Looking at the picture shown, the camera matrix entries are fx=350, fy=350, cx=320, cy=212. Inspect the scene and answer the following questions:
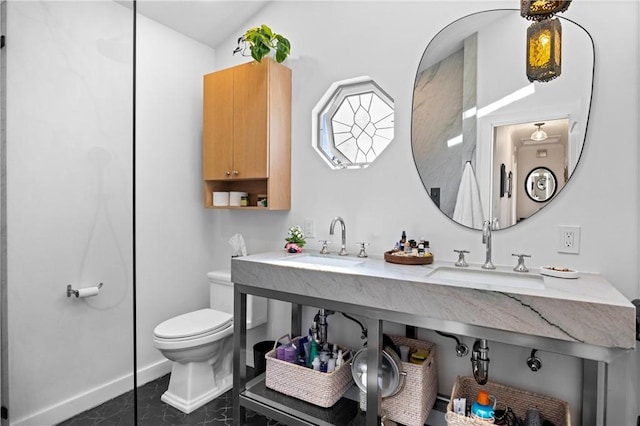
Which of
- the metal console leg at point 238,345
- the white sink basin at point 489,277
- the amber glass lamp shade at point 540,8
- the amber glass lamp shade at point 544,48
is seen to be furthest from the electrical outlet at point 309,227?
the amber glass lamp shade at point 540,8

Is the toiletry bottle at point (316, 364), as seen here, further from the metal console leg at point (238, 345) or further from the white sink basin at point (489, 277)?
the white sink basin at point (489, 277)

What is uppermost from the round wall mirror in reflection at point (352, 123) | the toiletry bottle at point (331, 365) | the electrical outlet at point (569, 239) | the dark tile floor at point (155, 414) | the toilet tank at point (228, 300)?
the round wall mirror in reflection at point (352, 123)

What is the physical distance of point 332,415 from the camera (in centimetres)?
167

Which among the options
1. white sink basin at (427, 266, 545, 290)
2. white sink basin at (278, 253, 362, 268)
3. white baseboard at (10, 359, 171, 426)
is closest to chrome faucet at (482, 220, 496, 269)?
white sink basin at (427, 266, 545, 290)

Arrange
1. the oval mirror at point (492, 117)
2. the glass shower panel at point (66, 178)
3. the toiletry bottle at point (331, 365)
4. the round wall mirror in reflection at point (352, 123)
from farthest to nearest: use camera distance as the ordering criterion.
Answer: the round wall mirror in reflection at point (352, 123) < the toiletry bottle at point (331, 365) < the oval mirror at point (492, 117) < the glass shower panel at point (66, 178)

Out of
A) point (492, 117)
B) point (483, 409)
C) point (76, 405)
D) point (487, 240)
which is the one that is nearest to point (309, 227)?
point (487, 240)

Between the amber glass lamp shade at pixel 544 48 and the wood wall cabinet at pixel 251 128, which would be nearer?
the amber glass lamp shade at pixel 544 48

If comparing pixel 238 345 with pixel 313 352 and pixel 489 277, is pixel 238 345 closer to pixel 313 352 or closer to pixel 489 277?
pixel 313 352

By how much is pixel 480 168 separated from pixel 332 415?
1.40 m

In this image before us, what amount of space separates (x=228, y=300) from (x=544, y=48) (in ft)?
7.09

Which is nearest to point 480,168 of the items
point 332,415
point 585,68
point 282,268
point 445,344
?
point 585,68

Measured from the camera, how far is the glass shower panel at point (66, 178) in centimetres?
145

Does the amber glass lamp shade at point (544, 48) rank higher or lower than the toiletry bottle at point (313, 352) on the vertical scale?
higher

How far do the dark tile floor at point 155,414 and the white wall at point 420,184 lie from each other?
1.98 ft
